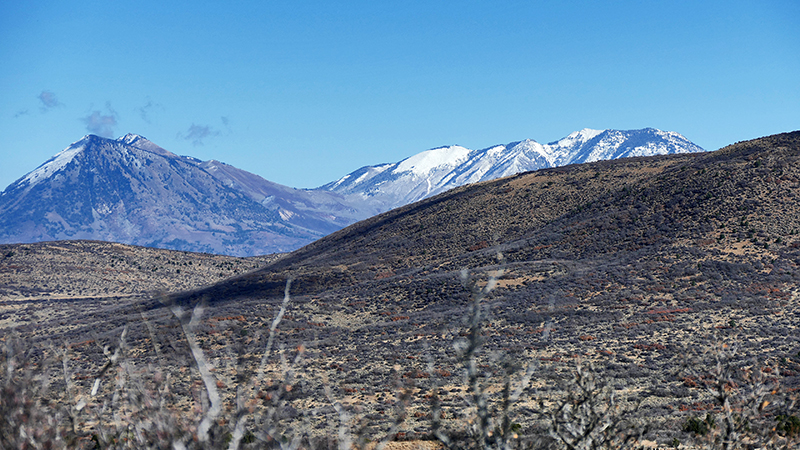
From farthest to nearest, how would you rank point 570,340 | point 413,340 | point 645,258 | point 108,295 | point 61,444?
point 108,295 → point 645,258 → point 413,340 → point 570,340 → point 61,444

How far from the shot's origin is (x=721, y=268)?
140 ft

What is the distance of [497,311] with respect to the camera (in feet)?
134

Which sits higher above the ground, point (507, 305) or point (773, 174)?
point (773, 174)

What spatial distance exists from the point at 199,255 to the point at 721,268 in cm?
9180

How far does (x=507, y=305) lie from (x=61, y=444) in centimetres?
3620

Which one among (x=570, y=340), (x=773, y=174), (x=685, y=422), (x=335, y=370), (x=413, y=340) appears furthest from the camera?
(x=773, y=174)

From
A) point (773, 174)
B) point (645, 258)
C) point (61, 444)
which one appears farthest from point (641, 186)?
point (61, 444)

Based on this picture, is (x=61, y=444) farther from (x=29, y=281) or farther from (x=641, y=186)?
(x=29, y=281)

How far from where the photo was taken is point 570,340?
106 feet

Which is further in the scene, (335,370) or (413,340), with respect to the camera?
(413,340)

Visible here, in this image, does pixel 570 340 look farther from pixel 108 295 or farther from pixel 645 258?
pixel 108 295

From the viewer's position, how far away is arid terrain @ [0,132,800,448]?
17031 mm

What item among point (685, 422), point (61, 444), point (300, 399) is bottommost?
point (685, 422)

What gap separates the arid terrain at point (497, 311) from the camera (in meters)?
17.0
